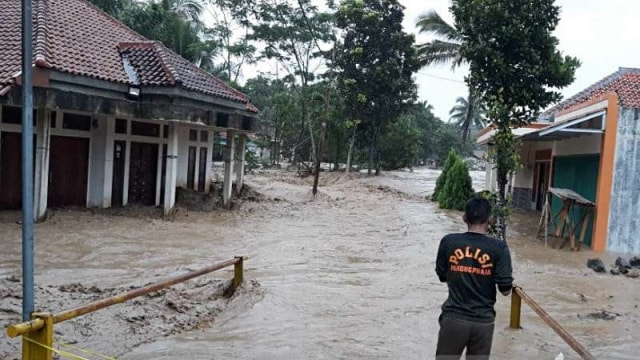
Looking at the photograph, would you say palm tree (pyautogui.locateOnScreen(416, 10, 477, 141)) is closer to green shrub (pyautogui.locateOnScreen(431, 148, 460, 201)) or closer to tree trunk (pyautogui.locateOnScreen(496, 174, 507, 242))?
green shrub (pyautogui.locateOnScreen(431, 148, 460, 201))

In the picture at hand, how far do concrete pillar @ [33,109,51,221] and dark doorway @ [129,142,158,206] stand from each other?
133 inches

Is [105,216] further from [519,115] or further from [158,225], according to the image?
[519,115]

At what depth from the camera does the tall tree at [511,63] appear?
1315cm

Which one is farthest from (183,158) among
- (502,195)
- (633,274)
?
(633,274)

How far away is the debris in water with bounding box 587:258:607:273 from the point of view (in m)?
11.8

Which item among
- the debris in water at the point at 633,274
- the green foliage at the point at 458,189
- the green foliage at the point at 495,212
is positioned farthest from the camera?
the green foliage at the point at 458,189

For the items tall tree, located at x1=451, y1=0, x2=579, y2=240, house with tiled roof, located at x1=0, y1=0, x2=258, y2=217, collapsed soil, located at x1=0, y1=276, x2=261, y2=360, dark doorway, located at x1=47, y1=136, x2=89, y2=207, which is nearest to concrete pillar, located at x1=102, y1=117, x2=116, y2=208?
house with tiled roof, located at x1=0, y1=0, x2=258, y2=217

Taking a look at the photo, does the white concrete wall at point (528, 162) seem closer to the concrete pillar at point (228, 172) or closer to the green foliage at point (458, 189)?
the green foliage at point (458, 189)

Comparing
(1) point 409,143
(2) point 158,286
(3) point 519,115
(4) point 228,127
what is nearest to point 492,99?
(3) point 519,115

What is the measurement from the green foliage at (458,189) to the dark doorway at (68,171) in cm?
1338

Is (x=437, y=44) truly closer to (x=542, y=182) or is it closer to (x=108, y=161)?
(x=542, y=182)

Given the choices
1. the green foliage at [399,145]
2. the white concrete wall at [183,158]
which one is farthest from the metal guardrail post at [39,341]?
the green foliage at [399,145]

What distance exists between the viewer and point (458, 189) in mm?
23250

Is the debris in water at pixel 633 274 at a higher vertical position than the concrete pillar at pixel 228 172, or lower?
lower
